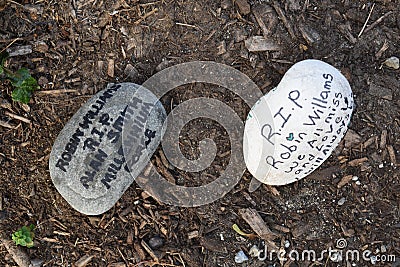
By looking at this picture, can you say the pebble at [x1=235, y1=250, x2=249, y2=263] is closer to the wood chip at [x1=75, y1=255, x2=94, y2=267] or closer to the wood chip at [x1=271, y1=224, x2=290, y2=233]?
the wood chip at [x1=271, y1=224, x2=290, y2=233]

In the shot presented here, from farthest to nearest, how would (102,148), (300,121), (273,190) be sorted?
(273,190) → (102,148) → (300,121)

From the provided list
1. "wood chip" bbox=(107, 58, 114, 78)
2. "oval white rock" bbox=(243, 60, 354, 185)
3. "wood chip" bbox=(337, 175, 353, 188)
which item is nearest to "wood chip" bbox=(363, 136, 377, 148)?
"wood chip" bbox=(337, 175, 353, 188)

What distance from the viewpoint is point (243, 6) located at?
2637 mm

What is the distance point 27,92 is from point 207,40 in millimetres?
910

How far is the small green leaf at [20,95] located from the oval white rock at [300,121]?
3.54ft

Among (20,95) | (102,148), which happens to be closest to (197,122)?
(102,148)

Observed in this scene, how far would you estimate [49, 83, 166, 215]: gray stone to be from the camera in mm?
2508

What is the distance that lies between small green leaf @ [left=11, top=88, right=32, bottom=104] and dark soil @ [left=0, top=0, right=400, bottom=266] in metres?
0.08

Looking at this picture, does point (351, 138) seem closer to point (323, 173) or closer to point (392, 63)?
point (323, 173)

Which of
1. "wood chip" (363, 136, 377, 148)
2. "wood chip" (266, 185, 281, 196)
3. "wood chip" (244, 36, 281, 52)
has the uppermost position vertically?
"wood chip" (244, 36, 281, 52)

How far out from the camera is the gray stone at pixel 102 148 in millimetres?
2508

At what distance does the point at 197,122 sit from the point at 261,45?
49 cm

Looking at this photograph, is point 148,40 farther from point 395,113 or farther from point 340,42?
point 395,113

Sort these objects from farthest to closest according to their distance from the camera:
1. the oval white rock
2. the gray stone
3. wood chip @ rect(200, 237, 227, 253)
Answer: wood chip @ rect(200, 237, 227, 253) → the gray stone → the oval white rock
